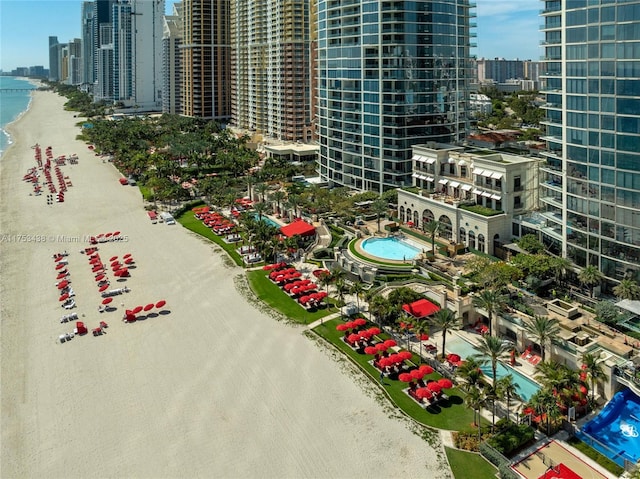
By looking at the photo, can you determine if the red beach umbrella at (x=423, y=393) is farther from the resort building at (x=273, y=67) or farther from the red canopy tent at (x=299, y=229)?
the resort building at (x=273, y=67)

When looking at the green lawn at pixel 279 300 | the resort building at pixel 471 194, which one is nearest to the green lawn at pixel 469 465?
the green lawn at pixel 279 300

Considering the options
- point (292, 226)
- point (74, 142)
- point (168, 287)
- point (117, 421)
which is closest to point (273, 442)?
point (117, 421)

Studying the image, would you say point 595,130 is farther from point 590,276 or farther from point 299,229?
point 299,229

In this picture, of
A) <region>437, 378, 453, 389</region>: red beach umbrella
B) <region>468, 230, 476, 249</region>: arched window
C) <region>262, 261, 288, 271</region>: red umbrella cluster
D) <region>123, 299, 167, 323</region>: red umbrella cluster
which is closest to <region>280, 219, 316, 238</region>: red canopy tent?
<region>262, 261, 288, 271</region>: red umbrella cluster

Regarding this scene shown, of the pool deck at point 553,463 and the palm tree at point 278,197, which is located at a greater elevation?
→ the palm tree at point 278,197

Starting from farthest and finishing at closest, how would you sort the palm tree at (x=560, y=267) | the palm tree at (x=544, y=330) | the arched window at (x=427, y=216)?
1. the arched window at (x=427, y=216)
2. the palm tree at (x=560, y=267)
3. the palm tree at (x=544, y=330)

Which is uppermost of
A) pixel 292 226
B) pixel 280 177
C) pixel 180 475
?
pixel 280 177

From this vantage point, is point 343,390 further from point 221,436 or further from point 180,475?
point 180,475
